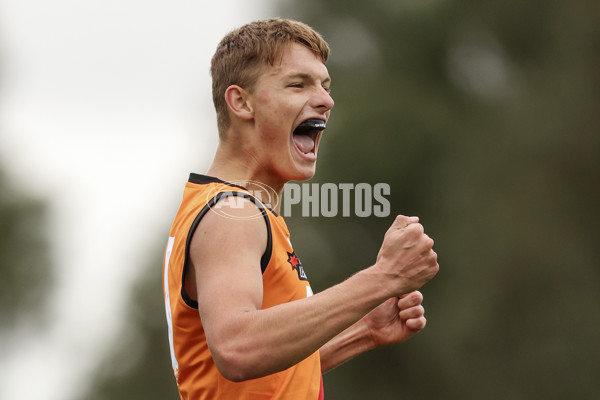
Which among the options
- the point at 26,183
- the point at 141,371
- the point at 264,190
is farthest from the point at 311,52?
the point at 26,183

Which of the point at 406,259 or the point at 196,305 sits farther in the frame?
the point at 196,305

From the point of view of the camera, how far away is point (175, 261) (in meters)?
3.59

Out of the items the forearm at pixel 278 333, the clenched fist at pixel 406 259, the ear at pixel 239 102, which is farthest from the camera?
the ear at pixel 239 102

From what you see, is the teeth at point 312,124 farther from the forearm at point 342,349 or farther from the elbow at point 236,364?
the elbow at point 236,364

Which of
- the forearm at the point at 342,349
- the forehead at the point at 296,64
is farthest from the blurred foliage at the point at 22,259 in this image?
the forehead at the point at 296,64

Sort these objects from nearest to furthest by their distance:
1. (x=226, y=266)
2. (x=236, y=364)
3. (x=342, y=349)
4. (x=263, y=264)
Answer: (x=236, y=364), (x=226, y=266), (x=263, y=264), (x=342, y=349)

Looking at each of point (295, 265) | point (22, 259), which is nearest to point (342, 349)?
point (295, 265)

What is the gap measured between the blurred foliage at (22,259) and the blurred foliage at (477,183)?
2.86 metres

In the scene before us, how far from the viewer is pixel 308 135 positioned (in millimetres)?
4281

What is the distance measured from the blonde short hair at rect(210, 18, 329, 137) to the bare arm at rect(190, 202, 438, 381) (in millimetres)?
957

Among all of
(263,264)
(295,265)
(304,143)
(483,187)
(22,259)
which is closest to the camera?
(263,264)

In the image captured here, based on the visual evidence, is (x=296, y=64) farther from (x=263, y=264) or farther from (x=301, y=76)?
(x=263, y=264)

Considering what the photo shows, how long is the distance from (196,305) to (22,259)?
1825 cm

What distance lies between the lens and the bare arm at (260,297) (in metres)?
3.10
